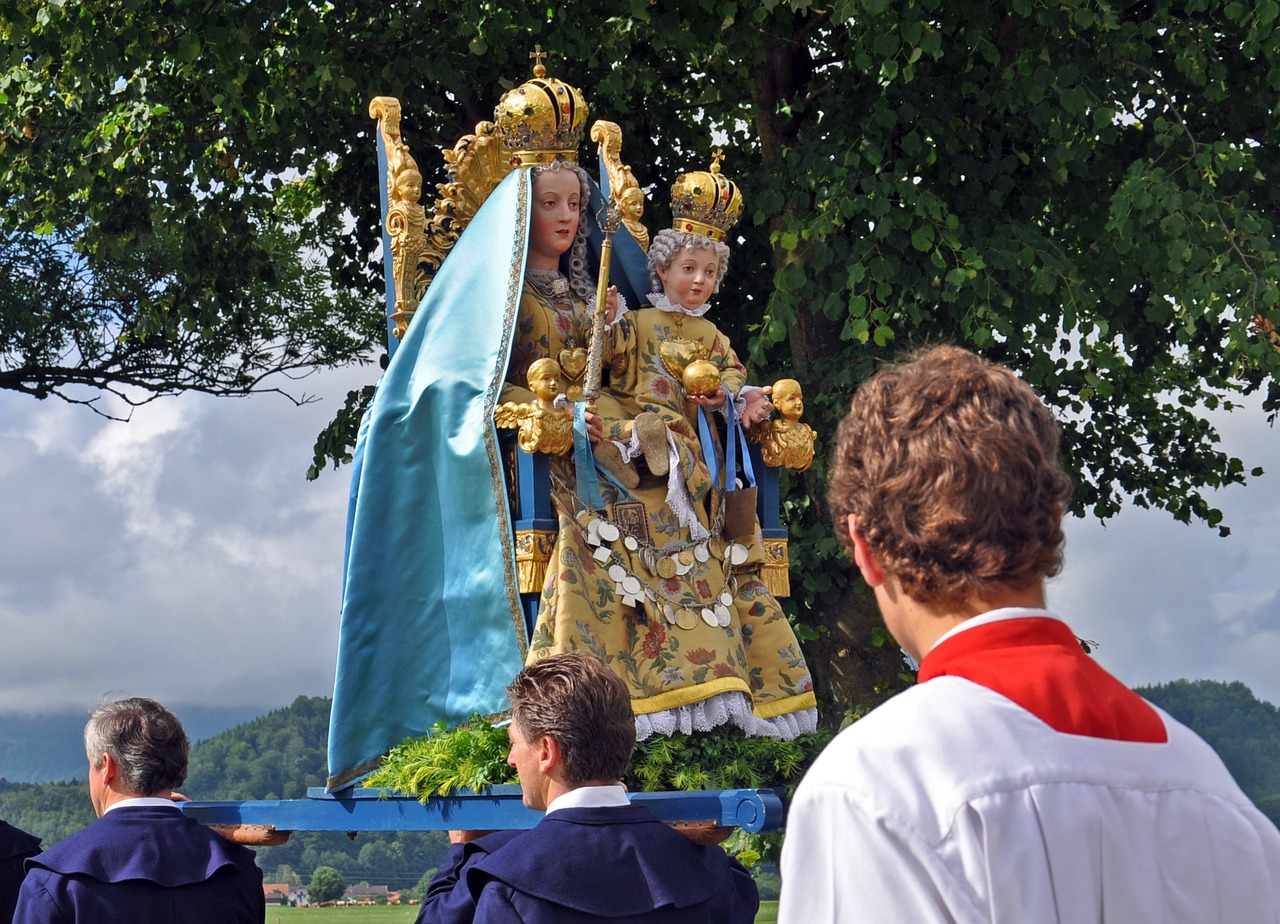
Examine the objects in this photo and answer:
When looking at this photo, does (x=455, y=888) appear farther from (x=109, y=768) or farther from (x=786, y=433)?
(x=786, y=433)

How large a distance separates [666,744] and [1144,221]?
461cm

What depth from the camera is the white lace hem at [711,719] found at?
16.7ft

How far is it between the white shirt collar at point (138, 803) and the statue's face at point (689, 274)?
3.04 metres

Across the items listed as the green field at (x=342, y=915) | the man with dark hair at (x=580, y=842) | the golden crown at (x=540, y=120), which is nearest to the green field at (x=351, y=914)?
the green field at (x=342, y=915)

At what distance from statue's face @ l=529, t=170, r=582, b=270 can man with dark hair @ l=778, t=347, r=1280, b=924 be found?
4203 mm

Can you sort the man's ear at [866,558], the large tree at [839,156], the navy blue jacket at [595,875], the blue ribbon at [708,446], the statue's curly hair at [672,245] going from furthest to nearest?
the large tree at [839,156], the statue's curly hair at [672,245], the blue ribbon at [708,446], the navy blue jacket at [595,875], the man's ear at [866,558]

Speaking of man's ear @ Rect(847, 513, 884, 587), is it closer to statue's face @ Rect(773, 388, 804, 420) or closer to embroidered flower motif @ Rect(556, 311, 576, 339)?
statue's face @ Rect(773, 388, 804, 420)

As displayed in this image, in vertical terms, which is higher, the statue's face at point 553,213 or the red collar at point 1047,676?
the statue's face at point 553,213

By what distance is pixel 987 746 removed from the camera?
4.81ft

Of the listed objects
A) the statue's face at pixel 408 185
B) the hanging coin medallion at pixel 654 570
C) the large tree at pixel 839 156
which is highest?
the large tree at pixel 839 156

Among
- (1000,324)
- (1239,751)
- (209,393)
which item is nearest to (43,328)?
(209,393)

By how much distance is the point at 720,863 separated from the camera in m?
3.11

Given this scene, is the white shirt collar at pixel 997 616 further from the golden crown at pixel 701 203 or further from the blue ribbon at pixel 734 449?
the golden crown at pixel 701 203

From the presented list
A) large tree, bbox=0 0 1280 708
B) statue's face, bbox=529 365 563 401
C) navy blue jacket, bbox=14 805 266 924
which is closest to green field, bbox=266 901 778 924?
large tree, bbox=0 0 1280 708
